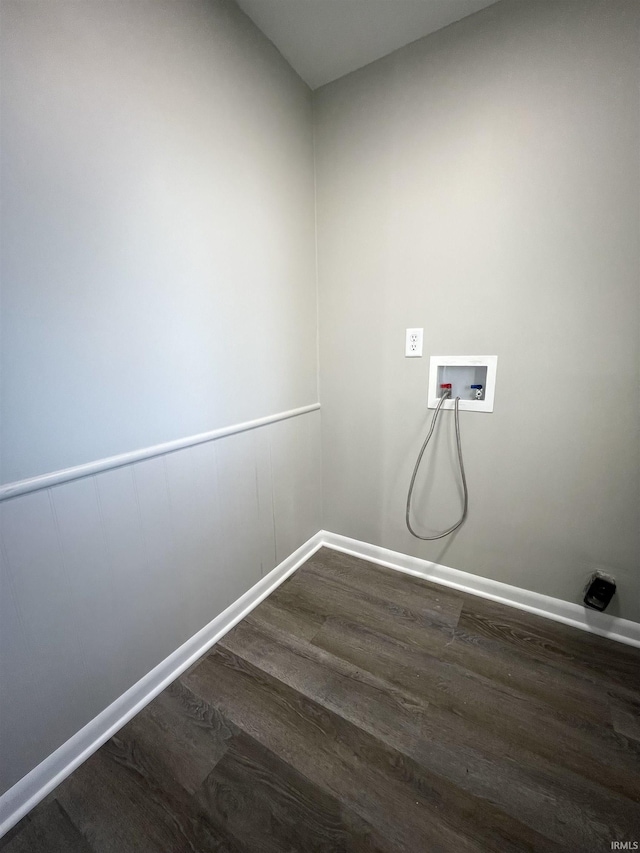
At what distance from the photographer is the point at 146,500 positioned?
1146 mm

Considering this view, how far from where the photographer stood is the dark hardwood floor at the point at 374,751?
864mm

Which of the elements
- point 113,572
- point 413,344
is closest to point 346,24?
point 413,344

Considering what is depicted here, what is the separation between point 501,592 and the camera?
1658 mm

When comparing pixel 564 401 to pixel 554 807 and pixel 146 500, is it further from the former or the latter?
pixel 146 500

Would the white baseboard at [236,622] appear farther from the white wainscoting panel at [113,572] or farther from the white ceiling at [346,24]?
the white ceiling at [346,24]

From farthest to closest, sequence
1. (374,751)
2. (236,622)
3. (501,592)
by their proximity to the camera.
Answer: (501,592) → (236,622) → (374,751)

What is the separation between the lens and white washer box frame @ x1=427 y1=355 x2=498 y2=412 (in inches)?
59.7

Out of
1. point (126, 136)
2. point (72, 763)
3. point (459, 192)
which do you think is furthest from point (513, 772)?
point (126, 136)

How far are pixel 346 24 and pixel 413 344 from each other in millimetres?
1342

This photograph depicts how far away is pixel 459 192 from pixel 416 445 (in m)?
1.19

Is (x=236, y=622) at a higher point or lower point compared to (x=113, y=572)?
lower

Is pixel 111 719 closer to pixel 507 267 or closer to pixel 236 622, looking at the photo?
pixel 236 622

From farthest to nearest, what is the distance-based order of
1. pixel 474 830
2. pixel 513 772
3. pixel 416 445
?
pixel 416 445 → pixel 513 772 → pixel 474 830

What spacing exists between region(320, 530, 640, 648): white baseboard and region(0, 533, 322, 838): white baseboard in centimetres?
66
